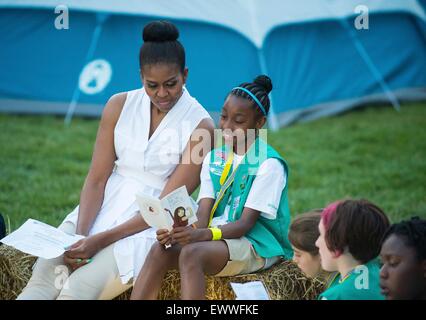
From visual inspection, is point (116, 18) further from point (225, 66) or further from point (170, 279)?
point (170, 279)

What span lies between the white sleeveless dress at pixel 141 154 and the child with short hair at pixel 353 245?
990mm

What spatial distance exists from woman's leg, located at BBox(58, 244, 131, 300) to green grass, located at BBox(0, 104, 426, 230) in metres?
1.87

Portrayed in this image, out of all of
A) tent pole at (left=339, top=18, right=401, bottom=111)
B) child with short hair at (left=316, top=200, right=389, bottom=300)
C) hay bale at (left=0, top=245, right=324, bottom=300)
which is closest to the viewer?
child with short hair at (left=316, top=200, right=389, bottom=300)

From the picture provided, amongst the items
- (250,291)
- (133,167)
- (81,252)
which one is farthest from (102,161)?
(250,291)

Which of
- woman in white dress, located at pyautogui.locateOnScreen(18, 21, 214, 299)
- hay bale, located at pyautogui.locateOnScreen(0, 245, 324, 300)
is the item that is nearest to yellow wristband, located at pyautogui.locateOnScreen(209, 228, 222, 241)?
hay bale, located at pyautogui.locateOnScreen(0, 245, 324, 300)

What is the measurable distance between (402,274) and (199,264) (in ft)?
3.01

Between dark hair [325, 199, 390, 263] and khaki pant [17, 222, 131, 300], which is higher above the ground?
dark hair [325, 199, 390, 263]

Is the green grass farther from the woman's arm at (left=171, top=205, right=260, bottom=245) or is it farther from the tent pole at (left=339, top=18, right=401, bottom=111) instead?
the woman's arm at (left=171, top=205, right=260, bottom=245)

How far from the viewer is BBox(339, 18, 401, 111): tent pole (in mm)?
9172

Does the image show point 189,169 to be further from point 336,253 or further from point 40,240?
point 336,253

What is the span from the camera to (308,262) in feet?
13.5

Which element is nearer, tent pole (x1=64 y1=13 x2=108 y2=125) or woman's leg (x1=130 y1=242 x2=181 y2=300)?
woman's leg (x1=130 y1=242 x2=181 y2=300)

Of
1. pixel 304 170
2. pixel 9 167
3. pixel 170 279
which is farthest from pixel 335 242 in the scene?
pixel 9 167

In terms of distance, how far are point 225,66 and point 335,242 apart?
516cm
